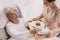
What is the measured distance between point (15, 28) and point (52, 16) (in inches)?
19.0

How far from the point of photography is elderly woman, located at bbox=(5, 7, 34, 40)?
1.42 metres

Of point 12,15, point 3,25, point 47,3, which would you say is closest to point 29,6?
point 47,3

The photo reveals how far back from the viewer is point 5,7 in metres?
1.57

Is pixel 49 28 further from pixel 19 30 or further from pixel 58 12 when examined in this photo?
pixel 19 30

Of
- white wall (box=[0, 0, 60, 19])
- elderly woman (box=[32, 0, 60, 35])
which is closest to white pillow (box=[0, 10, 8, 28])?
white wall (box=[0, 0, 60, 19])

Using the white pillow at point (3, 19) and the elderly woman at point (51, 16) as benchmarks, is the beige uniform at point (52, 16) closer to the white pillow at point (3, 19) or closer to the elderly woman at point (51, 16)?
the elderly woman at point (51, 16)

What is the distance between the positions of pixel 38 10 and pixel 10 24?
0.49 m

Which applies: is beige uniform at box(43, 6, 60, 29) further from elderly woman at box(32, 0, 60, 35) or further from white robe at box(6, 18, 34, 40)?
white robe at box(6, 18, 34, 40)

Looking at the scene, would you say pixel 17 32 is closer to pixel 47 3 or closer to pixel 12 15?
pixel 12 15

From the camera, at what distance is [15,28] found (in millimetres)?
1460

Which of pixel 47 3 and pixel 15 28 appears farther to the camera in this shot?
pixel 47 3

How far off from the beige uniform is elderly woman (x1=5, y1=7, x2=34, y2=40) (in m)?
0.34

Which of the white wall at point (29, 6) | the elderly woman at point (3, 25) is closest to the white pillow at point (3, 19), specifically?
the elderly woman at point (3, 25)

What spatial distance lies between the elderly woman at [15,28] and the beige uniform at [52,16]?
34 cm
